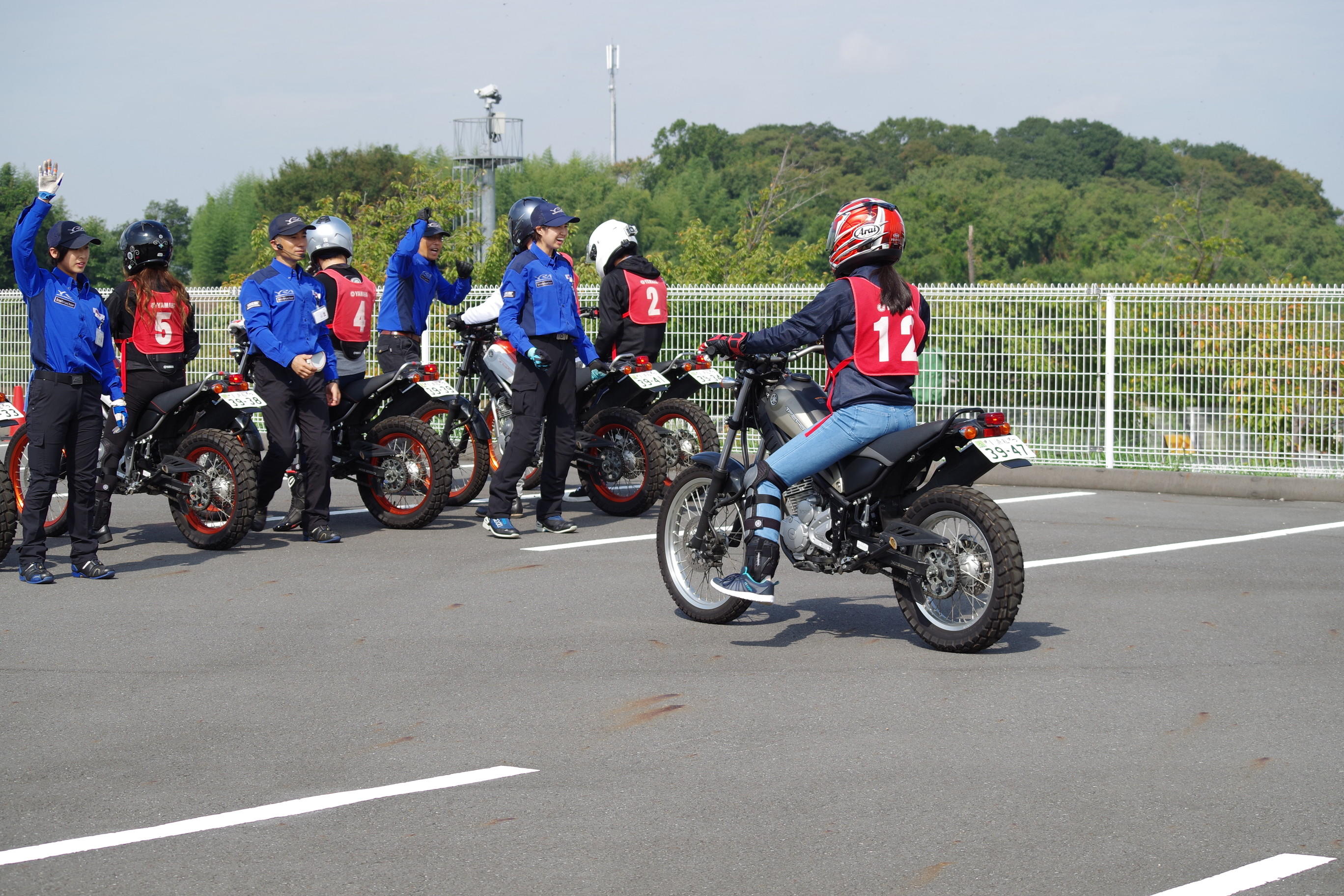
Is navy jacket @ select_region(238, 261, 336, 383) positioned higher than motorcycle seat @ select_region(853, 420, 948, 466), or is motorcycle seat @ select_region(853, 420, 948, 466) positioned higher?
navy jacket @ select_region(238, 261, 336, 383)

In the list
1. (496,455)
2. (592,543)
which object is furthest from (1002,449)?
(496,455)

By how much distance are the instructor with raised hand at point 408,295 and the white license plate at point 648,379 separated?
5.91 feet

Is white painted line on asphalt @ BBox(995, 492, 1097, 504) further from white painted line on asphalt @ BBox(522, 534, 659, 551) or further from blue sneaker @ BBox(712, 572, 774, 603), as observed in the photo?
blue sneaker @ BBox(712, 572, 774, 603)

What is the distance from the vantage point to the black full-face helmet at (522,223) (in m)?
10.9

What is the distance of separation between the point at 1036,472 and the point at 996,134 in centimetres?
12599

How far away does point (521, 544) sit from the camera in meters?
10.0

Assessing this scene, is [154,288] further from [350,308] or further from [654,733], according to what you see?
[654,733]

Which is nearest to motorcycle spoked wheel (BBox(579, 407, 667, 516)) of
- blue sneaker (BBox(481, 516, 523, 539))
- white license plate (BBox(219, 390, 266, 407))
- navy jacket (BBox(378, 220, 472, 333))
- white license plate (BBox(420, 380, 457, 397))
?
white license plate (BBox(420, 380, 457, 397))

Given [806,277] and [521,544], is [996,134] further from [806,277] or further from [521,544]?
[521,544]

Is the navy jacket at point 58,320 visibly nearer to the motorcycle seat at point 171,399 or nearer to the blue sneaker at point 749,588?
the motorcycle seat at point 171,399

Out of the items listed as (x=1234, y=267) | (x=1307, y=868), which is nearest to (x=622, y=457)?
(x=1307, y=868)

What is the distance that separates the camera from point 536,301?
10.2 metres

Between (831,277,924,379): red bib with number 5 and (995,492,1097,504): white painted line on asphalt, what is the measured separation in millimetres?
6010

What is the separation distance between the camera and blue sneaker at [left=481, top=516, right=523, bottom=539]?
33.3ft
